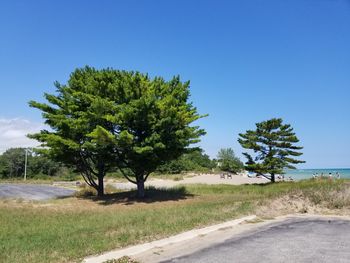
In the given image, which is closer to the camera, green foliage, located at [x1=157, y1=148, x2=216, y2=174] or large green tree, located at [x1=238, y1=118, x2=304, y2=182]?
large green tree, located at [x1=238, y1=118, x2=304, y2=182]

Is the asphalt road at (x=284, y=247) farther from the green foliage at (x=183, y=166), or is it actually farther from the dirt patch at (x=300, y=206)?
the green foliage at (x=183, y=166)

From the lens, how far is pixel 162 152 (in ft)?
69.5

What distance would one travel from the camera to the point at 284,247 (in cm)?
743

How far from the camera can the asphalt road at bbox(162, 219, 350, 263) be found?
6.59 metres

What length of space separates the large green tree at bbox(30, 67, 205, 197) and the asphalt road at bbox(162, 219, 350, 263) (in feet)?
36.5

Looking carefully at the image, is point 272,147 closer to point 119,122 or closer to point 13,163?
point 119,122

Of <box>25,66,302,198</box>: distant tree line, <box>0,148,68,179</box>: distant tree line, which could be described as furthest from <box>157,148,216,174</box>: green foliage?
<box>25,66,302,198</box>: distant tree line

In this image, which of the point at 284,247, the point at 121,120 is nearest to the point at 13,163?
the point at 121,120

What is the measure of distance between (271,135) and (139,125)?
67.3 feet

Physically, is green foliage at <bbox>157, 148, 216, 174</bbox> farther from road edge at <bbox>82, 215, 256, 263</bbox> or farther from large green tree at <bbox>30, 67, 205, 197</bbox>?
road edge at <bbox>82, 215, 256, 263</bbox>

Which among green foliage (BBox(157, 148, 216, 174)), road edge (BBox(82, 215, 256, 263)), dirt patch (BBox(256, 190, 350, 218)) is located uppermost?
green foliage (BBox(157, 148, 216, 174))

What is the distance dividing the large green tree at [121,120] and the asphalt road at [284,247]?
11.1 meters

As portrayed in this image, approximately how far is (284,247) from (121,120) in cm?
1450

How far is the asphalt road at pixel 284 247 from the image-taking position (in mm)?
6586
